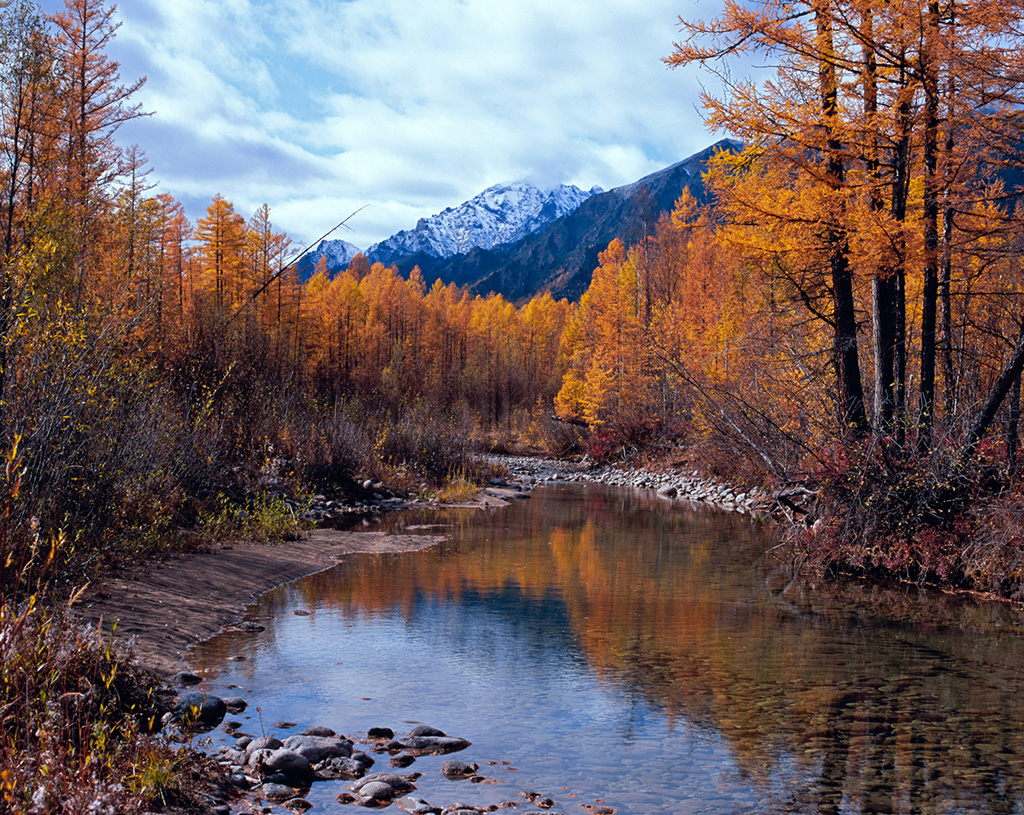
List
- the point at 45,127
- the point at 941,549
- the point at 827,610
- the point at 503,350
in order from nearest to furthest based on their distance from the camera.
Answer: the point at 827,610 < the point at 941,549 < the point at 45,127 < the point at 503,350

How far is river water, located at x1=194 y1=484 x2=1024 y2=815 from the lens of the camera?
190 inches

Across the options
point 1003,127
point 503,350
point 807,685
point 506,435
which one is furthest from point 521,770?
point 503,350

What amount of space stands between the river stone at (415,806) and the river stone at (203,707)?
1.71m

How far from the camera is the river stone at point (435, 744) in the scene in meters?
5.18

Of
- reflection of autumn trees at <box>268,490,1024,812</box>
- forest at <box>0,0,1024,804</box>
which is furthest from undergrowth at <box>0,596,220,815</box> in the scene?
reflection of autumn trees at <box>268,490,1024,812</box>

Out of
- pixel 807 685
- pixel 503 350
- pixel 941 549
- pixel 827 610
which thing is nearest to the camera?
pixel 807 685

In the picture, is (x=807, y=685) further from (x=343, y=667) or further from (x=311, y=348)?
(x=311, y=348)

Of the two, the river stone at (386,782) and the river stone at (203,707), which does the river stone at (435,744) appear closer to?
the river stone at (386,782)

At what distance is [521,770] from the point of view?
493 cm

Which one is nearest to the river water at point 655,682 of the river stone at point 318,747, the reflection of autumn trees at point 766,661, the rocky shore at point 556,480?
the reflection of autumn trees at point 766,661

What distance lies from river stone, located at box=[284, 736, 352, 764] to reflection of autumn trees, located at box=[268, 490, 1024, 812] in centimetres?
258

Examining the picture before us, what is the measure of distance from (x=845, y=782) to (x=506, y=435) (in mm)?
38477

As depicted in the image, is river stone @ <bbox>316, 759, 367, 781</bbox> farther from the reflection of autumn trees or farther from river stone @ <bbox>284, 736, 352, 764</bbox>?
the reflection of autumn trees

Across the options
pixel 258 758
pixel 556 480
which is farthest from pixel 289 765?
pixel 556 480
